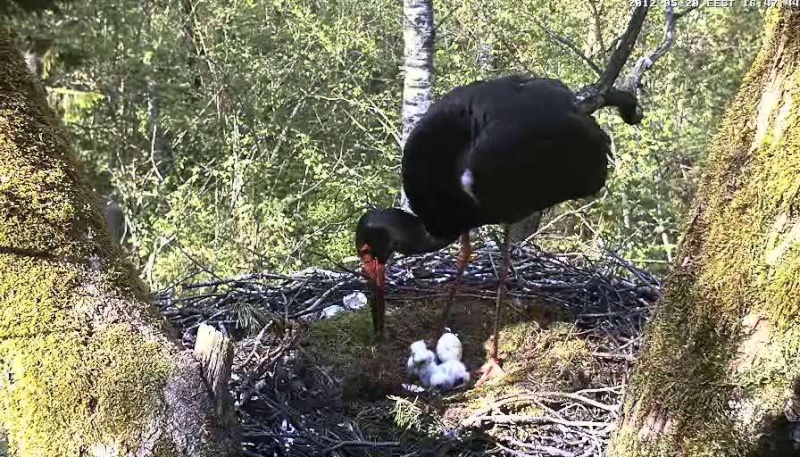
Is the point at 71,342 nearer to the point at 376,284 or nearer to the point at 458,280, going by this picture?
the point at 376,284

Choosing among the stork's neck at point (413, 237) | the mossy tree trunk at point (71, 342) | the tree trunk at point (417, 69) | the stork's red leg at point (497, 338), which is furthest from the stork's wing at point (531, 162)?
the mossy tree trunk at point (71, 342)

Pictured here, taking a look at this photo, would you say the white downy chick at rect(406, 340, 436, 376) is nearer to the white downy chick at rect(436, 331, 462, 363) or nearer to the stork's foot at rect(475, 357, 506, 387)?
the white downy chick at rect(436, 331, 462, 363)

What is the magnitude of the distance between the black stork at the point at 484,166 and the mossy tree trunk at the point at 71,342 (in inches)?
73.0

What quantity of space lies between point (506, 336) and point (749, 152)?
2.26 m

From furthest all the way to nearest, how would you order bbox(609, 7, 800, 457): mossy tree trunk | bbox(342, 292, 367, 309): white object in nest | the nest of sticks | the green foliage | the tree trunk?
the green foliage → the tree trunk → bbox(342, 292, 367, 309): white object in nest → the nest of sticks → bbox(609, 7, 800, 457): mossy tree trunk

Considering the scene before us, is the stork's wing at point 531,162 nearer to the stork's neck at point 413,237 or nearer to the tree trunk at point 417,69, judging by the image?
the stork's neck at point 413,237

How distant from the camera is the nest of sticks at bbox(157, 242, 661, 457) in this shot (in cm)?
239

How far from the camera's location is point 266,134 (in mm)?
7855

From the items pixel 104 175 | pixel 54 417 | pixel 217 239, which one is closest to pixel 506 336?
pixel 54 417

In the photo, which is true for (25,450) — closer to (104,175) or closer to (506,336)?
(506,336)

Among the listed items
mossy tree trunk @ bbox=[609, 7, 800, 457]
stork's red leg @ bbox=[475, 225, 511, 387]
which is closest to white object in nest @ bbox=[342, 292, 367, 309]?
stork's red leg @ bbox=[475, 225, 511, 387]

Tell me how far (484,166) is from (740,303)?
201 centimetres

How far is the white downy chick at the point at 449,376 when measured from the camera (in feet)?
9.93

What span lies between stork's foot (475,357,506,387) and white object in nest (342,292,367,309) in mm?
723
